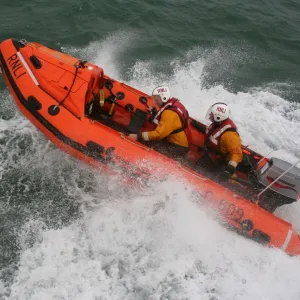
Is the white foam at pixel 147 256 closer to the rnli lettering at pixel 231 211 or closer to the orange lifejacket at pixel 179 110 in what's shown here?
the rnli lettering at pixel 231 211

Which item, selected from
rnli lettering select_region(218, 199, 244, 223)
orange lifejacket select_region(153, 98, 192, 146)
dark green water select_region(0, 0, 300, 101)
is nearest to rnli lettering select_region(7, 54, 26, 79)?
orange lifejacket select_region(153, 98, 192, 146)

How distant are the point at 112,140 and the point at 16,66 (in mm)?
1826

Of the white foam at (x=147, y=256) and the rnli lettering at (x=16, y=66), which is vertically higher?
the rnli lettering at (x=16, y=66)

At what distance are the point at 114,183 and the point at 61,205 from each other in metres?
0.77

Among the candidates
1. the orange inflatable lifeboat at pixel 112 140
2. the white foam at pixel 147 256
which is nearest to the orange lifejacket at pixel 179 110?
the orange inflatable lifeboat at pixel 112 140

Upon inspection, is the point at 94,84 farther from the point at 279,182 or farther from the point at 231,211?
the point at 279,182

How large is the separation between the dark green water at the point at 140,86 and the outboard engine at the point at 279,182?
2.41 ft

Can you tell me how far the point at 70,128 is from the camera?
4.52m

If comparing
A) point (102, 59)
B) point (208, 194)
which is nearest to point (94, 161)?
point (208, 194)

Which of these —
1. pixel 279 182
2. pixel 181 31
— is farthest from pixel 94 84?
pixel 181 31

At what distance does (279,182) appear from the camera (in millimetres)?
4098

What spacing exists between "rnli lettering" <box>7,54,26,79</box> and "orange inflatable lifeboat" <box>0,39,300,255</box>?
0.05ft

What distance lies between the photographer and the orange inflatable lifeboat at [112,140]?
4152 millimetres

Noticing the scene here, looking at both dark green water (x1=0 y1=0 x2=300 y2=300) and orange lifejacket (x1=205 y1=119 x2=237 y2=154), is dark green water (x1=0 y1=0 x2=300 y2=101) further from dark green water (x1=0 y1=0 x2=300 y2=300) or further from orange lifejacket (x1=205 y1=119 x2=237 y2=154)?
orange lifejacket (x1=205 y1=119 x2=237 y2=154)
